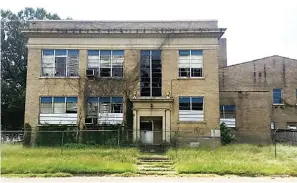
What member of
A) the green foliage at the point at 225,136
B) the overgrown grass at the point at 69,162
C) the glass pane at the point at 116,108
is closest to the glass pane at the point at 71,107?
the glass pane at the point at 116,108

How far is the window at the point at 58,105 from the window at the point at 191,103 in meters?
8.53

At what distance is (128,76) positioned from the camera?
101ft

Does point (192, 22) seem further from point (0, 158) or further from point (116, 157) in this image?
point (0, 158)

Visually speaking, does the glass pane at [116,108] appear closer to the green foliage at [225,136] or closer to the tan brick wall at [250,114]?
the green foliage at [225,136]

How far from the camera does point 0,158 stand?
69.3 feet

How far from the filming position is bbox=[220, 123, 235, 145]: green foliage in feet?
103

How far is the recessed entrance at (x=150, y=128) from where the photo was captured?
96.9 ft

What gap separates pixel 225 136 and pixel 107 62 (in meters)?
11.4

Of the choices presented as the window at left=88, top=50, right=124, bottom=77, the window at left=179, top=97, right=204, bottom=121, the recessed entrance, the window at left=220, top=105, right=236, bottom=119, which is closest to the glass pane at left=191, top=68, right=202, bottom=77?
the window at left=179, top=97, right=204, bottom=121

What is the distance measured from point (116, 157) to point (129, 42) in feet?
38.6

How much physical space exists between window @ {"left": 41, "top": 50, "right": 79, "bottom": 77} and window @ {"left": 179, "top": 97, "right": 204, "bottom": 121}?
354 inches

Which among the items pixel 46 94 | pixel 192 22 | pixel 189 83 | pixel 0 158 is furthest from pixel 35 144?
pixel 192 22

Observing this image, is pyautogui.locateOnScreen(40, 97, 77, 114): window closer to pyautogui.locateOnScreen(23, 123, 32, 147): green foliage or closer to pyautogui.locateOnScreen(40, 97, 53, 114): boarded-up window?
pyautogui.locateOnScreen(40, 97, 53, 114): boarded-up window

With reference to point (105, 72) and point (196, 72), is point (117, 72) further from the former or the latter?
point (196, 72)
